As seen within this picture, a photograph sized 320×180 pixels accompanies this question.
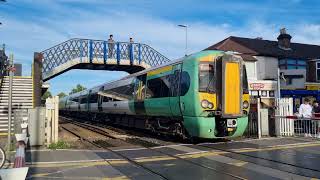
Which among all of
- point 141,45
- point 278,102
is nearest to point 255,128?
point 278,102

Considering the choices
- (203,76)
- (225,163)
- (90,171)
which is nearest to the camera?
(90,171)

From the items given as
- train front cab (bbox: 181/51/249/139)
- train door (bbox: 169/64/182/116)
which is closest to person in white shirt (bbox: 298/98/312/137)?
train front cab (bbox: 181/51/249/139)

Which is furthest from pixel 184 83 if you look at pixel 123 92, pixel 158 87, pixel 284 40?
pixel 284 40

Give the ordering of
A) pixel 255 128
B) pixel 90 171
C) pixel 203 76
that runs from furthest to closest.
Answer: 1. pixel 255 128
2. pixel 203 76
3. pixel 90 171

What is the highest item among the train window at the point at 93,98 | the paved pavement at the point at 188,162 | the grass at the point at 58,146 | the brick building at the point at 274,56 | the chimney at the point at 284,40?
the chimney at the point at 284,40

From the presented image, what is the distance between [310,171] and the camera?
31.2ft

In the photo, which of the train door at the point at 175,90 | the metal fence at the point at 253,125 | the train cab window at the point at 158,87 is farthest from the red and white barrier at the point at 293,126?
the train cab window at the point at 158,87

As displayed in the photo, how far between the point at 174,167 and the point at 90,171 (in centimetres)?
195

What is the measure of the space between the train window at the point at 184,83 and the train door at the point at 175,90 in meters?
0.26

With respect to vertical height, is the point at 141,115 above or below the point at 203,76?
below

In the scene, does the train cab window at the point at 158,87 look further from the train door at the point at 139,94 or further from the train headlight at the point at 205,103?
the train headlight at the point at 205,103

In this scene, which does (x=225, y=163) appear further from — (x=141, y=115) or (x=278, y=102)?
(x=141, y=115)

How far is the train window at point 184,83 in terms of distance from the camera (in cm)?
1503

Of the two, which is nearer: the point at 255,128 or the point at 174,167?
the point at 174,167
